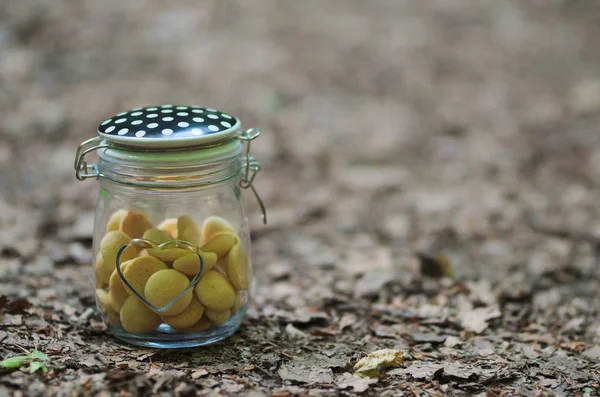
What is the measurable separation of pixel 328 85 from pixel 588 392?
12.2 ft

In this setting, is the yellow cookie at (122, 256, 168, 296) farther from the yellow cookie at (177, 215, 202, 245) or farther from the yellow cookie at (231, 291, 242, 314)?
the yellow cookie at (231, 291, 242, 314)

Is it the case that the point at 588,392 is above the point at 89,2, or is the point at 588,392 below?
below

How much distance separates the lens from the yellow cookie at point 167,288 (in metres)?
1.95

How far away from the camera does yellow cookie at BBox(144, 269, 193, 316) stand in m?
1.95

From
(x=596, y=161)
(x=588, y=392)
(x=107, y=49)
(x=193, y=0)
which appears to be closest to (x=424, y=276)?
(x=588, y=392)

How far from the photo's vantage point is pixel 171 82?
5078mm

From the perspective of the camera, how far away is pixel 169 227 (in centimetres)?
209

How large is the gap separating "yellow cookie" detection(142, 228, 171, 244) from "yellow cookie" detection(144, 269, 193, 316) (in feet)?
0.31

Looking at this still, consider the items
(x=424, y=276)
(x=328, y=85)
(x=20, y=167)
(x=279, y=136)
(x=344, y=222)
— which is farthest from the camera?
(x=328, y=85)

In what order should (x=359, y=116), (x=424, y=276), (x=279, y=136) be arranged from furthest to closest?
(x=359, y=116) → (x=279, y=136) → (x=424, y=276)

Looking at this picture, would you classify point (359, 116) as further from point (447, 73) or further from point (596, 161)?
point (596, 161)

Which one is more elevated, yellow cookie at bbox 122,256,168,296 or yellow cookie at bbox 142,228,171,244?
yellow cookie at bbox 142,228,171,244

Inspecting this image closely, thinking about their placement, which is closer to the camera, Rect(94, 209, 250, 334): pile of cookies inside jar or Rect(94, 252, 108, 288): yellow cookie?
Rect(94, 209, 250, 334): pile of cookies inside jar

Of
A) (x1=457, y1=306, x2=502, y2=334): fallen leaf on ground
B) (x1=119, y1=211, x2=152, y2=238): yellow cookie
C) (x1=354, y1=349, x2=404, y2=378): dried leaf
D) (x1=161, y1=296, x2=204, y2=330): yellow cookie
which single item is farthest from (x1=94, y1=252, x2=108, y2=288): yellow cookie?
(x1=457, y1=306, x2=502, y2=334): fallen leaf on ground
